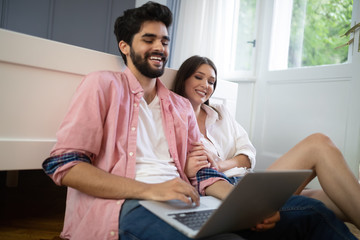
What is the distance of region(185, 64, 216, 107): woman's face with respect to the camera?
1642 mm

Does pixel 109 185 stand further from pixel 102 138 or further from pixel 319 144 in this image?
pixel 319 144

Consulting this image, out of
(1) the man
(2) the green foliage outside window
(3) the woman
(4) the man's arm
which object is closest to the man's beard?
(1) the man

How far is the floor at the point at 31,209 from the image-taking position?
4.20ft

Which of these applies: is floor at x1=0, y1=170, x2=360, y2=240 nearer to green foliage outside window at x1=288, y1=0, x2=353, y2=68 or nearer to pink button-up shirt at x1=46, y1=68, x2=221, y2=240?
pink button-up shirt at x1=46, y1=68, x2=221, y2=240

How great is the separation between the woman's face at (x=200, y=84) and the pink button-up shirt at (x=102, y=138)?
547 mm

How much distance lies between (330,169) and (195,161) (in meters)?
0.48

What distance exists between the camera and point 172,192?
0.82 m

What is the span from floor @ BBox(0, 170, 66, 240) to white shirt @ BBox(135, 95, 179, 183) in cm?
57

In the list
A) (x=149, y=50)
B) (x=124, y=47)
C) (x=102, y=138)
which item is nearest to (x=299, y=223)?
(x=102, y=138)

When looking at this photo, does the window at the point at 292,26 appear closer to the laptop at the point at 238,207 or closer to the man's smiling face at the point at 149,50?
the man's smiling face at the point at 149,50

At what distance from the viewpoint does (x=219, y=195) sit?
40.9 inches

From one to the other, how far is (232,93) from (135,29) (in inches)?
43.1

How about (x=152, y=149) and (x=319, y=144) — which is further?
(x=319, y=144)

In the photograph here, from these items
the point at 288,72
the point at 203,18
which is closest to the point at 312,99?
the point at 288,72
